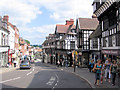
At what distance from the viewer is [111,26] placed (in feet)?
58.7

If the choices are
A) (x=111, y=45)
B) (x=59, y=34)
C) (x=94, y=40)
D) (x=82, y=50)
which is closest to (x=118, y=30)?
(x=111, y=45)

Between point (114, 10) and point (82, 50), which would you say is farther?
point (82, 50)

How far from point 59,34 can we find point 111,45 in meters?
30.1

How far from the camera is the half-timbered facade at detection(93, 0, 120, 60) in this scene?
16047mm

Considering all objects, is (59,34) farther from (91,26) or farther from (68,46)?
(91,26)

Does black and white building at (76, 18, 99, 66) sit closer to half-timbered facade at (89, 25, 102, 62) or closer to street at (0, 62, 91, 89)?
half-timbered facade at (89, 25, 102, 62)

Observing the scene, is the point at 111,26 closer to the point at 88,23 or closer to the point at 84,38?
the point at 84,38

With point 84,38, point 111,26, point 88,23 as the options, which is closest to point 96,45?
point 84,38

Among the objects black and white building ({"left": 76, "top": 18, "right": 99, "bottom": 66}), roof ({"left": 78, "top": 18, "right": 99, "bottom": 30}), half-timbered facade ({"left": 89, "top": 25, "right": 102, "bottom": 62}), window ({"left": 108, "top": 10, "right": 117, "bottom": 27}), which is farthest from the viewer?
roof ({"left": 78, "top": 18, "right": 99, "bottom": 30})

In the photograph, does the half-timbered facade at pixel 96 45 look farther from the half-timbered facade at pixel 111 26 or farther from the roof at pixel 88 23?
the roof at pixel 88 23

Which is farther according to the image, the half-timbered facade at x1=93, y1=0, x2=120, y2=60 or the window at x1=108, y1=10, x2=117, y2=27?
the window at x1=108, y1=10, x2=117, y2=27

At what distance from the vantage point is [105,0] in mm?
17984

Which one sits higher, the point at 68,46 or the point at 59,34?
the point at 59,34

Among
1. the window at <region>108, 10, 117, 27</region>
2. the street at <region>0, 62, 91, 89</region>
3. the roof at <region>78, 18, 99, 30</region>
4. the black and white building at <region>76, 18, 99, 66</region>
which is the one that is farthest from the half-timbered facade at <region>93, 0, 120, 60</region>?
the roof at <region>78, 18, 99, 30</region>
